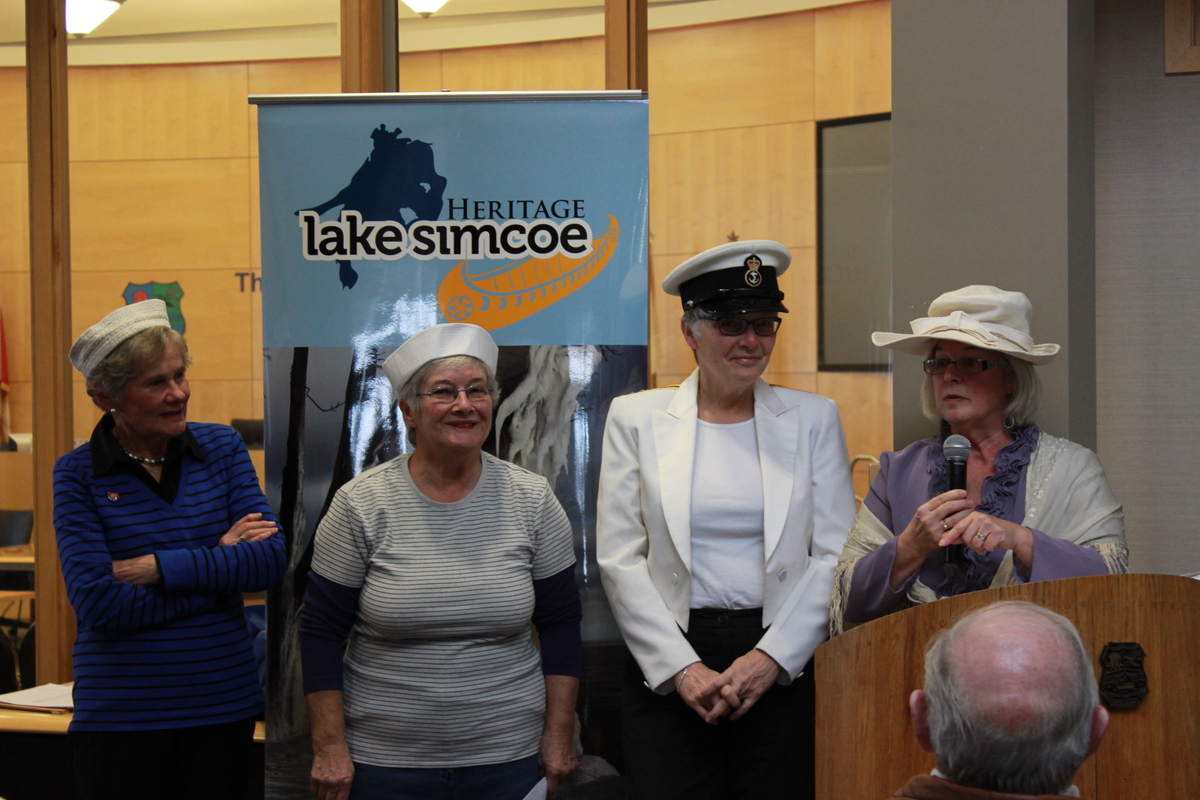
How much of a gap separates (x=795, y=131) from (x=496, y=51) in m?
1.10

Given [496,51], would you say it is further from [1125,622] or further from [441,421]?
[1125,622]

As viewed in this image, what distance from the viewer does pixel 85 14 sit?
150 inches

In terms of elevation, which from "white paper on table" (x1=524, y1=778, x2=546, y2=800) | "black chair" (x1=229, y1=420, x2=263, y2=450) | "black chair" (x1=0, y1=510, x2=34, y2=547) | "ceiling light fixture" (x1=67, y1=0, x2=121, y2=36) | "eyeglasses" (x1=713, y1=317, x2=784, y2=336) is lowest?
"white paper on table" (x1=524, y1=778, x2=546, y2=800)

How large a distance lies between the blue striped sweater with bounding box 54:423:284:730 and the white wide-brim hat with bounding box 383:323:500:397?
0.49 metres

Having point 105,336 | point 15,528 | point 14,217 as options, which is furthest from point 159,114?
point 105,336

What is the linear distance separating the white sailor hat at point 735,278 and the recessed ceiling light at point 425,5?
6.26 feet

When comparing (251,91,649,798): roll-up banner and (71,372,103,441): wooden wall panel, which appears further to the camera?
(71,372,103,441): wooden wall panel

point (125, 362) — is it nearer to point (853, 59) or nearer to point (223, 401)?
point (223, 401)

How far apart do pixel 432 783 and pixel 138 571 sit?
765mm

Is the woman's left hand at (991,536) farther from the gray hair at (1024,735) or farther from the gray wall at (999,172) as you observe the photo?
the gray wall at (999,172)

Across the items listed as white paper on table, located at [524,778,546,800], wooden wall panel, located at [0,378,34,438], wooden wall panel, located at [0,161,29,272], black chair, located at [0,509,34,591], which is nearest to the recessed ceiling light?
wooden wall panel, located at [0,161,29,272]

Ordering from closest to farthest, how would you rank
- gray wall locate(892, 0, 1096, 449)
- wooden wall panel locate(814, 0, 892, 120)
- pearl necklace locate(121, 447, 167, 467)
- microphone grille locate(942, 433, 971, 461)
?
microphone grille locate(942, 433, 971, 461), pearl necklace locate(121, 447, 167, 467), gray wall locate(892, 0, 1096, 449), wooden wall panel locate(814, 0, 892, 120)

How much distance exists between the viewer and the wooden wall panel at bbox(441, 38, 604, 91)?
349cm

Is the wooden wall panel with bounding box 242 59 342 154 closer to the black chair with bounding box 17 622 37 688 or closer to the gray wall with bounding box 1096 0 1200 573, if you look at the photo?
the black chair with bounding box 17 622 37 688
